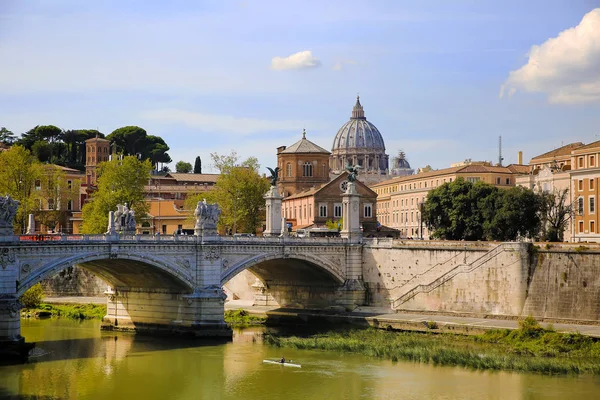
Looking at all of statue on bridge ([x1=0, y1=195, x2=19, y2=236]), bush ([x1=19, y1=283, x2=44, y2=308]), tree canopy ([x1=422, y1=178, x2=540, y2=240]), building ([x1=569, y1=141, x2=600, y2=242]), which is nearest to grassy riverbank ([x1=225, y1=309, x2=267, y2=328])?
bush ([x1=19, y1=283, x2=44, y2=308])

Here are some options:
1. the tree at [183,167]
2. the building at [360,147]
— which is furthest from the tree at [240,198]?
the building at [360,147]

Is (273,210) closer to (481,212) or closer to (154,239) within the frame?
(154,239)

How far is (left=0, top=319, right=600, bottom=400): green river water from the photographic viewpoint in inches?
1465

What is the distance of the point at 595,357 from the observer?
41.7m

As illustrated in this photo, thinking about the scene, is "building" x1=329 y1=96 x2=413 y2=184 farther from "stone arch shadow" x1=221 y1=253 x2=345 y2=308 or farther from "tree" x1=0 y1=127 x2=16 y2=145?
"stone arch shadow" x1=221 y1=253 x2=345 y2=308

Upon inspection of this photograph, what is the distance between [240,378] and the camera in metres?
40.3

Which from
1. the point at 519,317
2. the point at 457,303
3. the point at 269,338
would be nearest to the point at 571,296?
the point at 519,317

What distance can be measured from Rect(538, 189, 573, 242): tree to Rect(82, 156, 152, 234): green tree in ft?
93.8

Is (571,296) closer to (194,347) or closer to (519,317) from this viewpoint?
(519,317)

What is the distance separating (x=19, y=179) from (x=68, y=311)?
14.2 meters

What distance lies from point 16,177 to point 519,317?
37027 millimetres

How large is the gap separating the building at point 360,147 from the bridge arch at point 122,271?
115 m

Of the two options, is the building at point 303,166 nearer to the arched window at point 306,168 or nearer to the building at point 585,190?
the arched window at point 306,168

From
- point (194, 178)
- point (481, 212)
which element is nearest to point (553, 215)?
point (481, 212)
